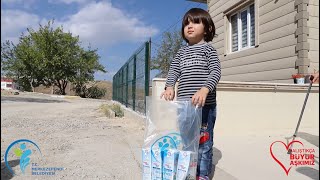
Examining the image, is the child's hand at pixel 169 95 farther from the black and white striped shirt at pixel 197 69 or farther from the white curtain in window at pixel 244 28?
the white curtain in window at pixel 244 28

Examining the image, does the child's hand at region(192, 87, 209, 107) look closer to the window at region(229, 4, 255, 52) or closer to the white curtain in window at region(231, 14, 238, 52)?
the window at region(229, 4, 255, 52)

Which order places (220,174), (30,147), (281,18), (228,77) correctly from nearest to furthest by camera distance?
(220,174)
(30,147)
(281,18)
(228,77)

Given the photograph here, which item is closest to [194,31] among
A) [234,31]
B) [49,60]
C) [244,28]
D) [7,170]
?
[7,170]

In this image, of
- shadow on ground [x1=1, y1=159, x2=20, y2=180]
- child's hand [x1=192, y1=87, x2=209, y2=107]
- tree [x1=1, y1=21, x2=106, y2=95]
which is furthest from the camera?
tree [x1=1, y1=21, x2=106, y2=95]

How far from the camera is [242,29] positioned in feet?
28.5

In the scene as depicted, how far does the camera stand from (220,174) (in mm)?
3146

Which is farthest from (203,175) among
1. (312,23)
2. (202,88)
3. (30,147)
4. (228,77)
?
(228,77)

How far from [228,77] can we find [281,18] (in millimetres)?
2408

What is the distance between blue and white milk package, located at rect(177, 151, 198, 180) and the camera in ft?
8.01

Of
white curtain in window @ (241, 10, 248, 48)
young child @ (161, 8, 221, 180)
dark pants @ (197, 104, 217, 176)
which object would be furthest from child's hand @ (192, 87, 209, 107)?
white curtain in window @ (241, 10, 248, 48)

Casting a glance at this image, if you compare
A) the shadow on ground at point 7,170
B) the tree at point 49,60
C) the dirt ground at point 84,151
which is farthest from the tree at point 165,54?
the tree at point 49,60

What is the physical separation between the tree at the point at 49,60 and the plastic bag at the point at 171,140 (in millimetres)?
29956

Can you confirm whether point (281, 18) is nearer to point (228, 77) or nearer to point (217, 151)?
point (228, 77)

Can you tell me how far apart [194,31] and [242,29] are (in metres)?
6.35
